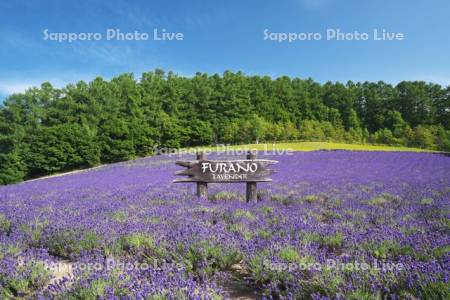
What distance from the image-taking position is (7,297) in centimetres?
271

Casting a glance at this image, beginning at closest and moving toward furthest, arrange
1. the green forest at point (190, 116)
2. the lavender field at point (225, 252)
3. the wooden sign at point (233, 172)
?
the lavender field at point (225, 252), the wooden sign at point (233, 172), the green forest at point (190, 116)

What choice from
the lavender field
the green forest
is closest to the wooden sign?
the lavender field

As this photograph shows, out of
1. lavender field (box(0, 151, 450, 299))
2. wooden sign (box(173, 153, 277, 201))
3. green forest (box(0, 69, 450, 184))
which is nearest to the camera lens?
lavender field (box(0, 151, 450, 299))

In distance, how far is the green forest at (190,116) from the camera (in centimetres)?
3634

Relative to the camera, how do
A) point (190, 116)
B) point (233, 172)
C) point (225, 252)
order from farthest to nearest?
point (190, 116)
point (233, 172)
point (225, 252)

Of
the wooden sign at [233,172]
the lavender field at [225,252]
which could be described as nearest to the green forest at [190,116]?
the wooden sign at [233,172]

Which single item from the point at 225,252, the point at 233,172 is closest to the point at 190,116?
the point at 233,172

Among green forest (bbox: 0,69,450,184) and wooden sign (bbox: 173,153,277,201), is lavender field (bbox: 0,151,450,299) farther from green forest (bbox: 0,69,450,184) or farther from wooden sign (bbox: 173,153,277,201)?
green forest (bbox: 0,69,450,184)

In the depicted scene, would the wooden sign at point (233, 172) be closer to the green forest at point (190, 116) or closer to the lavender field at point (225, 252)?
the lavender field at point (225, 252)

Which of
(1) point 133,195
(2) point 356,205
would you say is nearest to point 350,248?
(2) point 356,205

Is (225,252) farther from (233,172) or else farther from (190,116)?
(190,116)

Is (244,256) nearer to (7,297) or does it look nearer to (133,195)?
(7,297)

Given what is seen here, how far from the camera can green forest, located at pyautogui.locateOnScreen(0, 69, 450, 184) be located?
1431 inches

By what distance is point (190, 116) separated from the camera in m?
53.2
